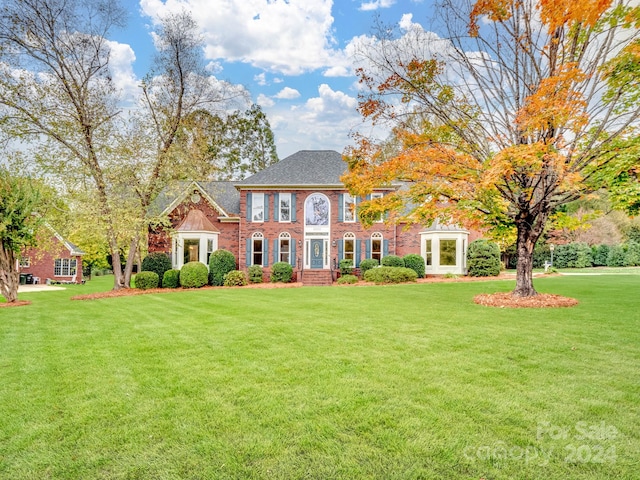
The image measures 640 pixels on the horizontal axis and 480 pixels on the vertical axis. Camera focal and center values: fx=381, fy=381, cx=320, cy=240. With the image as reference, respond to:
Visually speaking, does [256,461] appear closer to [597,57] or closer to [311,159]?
[597,57]

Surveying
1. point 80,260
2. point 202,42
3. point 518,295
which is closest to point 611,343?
point 518,295

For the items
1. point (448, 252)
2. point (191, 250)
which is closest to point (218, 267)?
point (191, 250)

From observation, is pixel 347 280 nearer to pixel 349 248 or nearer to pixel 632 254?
pixel 349 248

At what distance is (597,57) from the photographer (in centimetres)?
1032

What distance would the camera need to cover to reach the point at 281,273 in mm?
20828

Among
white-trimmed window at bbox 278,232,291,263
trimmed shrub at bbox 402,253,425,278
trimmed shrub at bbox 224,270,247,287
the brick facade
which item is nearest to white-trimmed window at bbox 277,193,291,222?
white-trimmed window at bbox 278,232,291,263

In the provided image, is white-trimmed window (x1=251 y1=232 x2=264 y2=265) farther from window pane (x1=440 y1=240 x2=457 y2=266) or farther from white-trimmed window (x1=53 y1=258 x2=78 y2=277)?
white-trimmed window (x1=53 y1=258 x2=78 y2=277)

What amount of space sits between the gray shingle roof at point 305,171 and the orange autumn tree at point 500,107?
31.3ft

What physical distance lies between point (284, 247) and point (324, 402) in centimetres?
1868

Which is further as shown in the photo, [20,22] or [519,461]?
[20,22]

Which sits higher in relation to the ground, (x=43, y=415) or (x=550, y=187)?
(x=550, y=187)

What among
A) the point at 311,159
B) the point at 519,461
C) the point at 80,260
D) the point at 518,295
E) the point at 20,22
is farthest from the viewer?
the point at 80,260

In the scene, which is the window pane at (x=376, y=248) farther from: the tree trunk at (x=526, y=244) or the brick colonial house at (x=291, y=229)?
the tree trunk at (x=526, y=244)

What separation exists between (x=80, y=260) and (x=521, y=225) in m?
27.9
